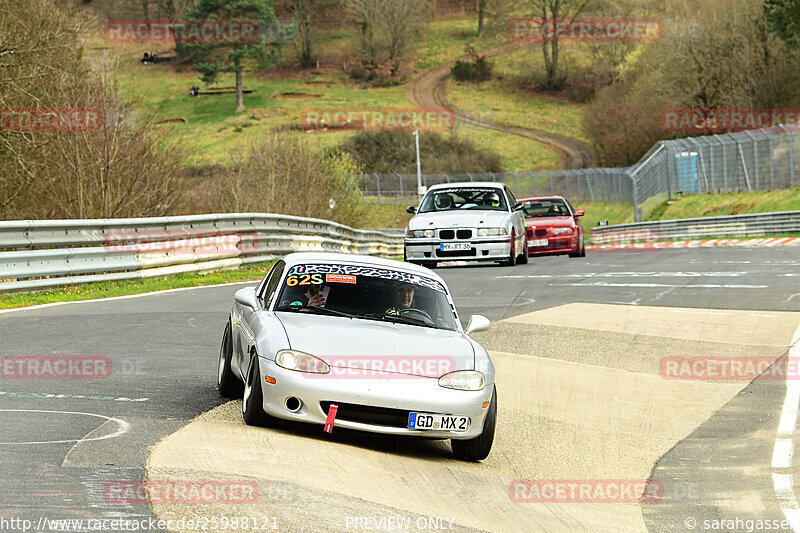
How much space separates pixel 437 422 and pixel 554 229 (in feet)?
68.1

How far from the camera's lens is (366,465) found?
6773 mm

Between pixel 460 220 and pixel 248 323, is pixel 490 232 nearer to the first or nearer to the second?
pixel 460 220

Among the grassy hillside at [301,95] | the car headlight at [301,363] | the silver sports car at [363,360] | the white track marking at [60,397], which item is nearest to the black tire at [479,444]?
the silver sports car at [363,360]

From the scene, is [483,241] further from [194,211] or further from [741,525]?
[741,525]

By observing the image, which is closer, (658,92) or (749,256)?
(749,256)

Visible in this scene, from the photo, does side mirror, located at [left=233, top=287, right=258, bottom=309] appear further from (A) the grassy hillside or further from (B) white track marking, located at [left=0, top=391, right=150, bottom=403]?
(A) the grassy hillside

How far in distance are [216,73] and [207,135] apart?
565 inches

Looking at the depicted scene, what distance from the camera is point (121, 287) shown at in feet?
60.4

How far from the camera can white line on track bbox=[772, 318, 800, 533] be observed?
6.84 m

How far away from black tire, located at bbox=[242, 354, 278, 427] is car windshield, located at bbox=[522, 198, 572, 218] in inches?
812

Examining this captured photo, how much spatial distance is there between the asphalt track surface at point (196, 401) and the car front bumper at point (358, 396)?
→ 207 millimetres

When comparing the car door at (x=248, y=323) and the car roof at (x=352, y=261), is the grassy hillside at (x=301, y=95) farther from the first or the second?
the car roof at (x=352, y=261)

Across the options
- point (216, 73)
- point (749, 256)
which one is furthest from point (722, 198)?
point (216, 73)

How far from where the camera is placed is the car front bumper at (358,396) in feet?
23.2
